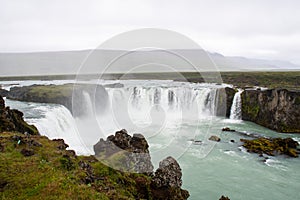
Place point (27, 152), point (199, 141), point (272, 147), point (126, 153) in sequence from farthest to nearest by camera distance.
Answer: point (199, 141) → point (272, 147) → point (126, 153) → point (27, 152)

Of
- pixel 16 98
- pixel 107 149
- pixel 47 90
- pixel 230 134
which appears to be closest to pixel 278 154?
pixel 230 134

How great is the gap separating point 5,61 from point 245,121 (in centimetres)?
21082

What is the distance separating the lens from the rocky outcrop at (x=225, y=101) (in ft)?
138

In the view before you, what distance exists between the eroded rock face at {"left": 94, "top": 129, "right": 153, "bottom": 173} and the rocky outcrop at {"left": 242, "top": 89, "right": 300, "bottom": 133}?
26.6 m

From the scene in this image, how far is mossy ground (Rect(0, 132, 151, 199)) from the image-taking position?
8070mm

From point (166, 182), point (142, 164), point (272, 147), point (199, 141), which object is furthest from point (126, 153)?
point (272, 147)

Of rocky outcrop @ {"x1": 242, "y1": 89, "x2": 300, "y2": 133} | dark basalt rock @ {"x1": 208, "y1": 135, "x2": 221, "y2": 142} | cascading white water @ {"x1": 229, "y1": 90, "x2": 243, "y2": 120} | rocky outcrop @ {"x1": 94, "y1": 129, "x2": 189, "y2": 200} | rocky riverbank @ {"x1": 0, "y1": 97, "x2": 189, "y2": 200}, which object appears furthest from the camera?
cascading white water @ {"x1": 229, "y1": 90, "x2": 243, "y2": 120}

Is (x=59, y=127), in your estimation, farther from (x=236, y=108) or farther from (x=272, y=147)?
(x=236, y=108)

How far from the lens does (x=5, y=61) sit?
19712 centimetres

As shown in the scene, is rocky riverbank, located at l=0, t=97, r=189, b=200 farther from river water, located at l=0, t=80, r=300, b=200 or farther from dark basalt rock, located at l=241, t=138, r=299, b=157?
dark basalt rock, located at l=241, t=138, r=299, b=157

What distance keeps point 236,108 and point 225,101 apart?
9.35ft

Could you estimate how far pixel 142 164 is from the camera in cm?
1391

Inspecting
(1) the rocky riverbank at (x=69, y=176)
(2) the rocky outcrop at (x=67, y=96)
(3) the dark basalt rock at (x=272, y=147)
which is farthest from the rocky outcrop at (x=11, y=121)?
(3) the dark basalt rock at (x=272, y=147)

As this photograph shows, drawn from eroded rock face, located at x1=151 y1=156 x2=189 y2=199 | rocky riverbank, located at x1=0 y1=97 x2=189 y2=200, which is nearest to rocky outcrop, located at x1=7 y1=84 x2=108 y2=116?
rocky riverbank, located at x1=0 y1=97 x2=189 y2=200
